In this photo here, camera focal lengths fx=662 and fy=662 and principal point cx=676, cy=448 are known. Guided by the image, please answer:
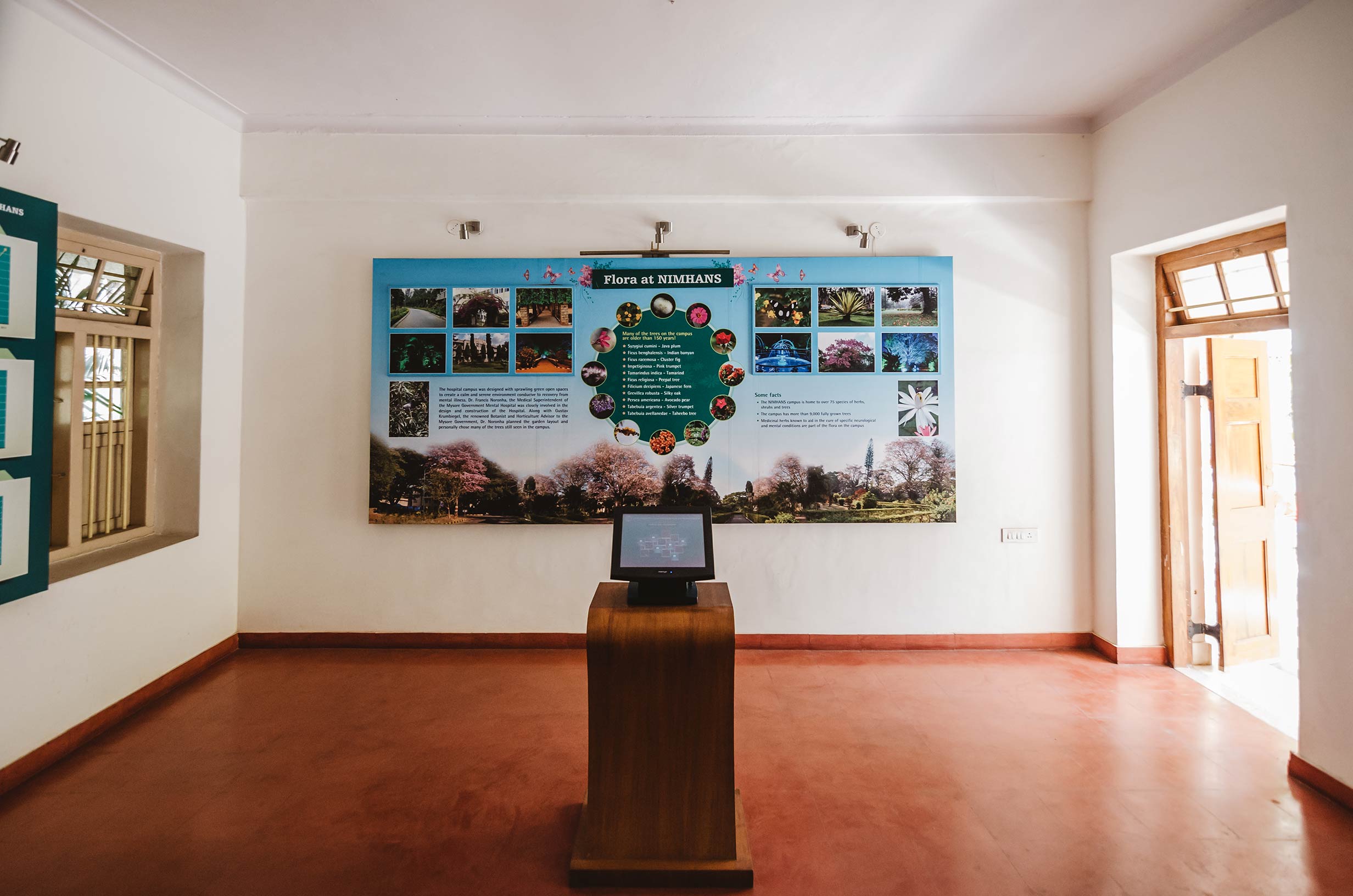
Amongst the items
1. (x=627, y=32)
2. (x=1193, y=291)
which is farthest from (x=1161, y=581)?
(x=627, y=32)

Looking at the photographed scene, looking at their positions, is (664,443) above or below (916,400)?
below

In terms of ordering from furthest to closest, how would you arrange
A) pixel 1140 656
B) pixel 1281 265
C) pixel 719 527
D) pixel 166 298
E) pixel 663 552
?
pixel 719 527 → pixel 1140 656 → pixel 166 298 → pixel 1281 265 → pixel 663 552

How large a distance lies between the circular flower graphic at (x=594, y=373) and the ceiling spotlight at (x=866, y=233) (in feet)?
6.64

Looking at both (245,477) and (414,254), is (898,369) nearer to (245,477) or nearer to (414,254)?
(414,254)

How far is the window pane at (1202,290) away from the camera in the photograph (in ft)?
13.6

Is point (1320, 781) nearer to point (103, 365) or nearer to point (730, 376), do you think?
point (730, 376)

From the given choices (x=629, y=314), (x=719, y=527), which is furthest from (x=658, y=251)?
(x=719, y=527)

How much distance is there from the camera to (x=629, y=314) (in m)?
4.78

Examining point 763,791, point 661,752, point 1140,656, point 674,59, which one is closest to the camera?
point 661,752

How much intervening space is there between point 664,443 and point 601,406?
0.53m

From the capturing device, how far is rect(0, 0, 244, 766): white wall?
10.4 ft

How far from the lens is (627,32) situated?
352 cm

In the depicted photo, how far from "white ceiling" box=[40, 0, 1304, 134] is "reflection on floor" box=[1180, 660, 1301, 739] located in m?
3.73

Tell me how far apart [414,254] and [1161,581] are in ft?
19.0
